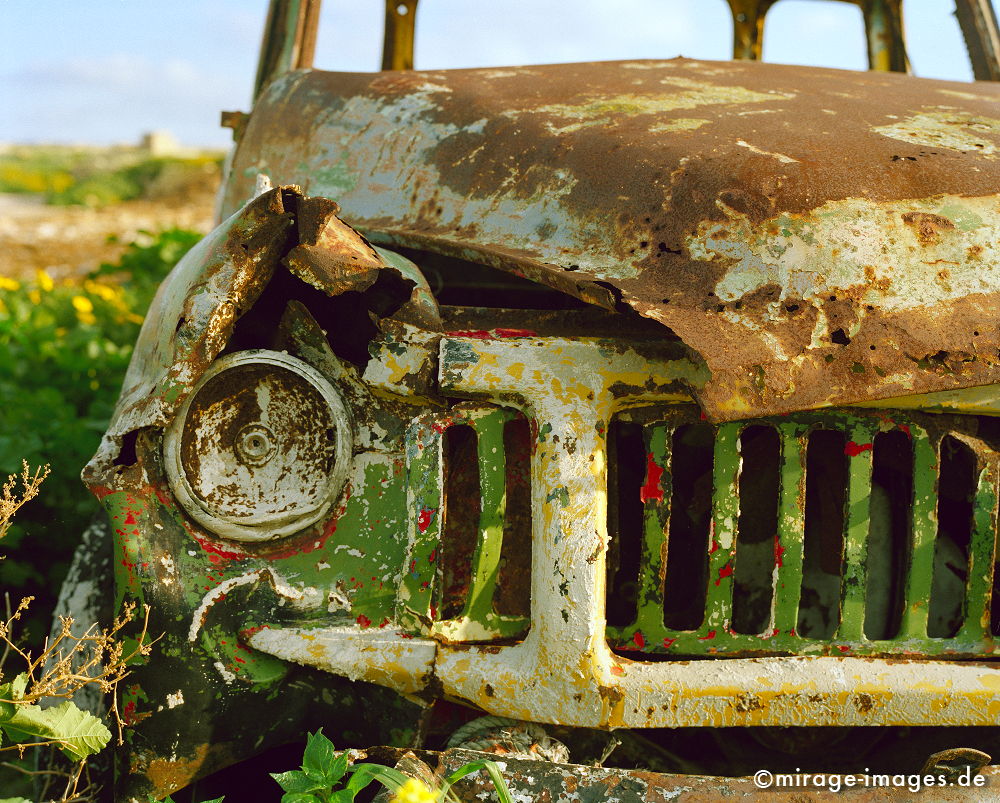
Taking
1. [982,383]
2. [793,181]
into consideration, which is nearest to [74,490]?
[793,181]

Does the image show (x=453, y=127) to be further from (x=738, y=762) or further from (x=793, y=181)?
(x=738, y=762)

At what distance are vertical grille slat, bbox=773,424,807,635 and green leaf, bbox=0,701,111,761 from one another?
105 cm

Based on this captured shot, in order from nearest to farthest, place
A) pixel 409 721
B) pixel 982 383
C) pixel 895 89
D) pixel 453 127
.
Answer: pixel 982 383, pixel 409 721, pixel 453 127, pixel 895 89

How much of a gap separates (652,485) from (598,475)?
0.12 meters

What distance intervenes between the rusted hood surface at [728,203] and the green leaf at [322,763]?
2.34 feet

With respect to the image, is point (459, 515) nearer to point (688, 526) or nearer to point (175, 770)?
point (688, 526)

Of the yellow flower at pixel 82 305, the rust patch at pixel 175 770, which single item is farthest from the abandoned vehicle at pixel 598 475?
the yellow flower at pixel 82 305

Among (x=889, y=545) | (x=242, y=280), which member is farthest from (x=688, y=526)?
(x=242, y=280)

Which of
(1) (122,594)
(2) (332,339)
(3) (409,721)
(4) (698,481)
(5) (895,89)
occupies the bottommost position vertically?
(3) (409,721)

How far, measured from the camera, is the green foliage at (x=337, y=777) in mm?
1325

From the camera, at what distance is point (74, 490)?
2.80 meters

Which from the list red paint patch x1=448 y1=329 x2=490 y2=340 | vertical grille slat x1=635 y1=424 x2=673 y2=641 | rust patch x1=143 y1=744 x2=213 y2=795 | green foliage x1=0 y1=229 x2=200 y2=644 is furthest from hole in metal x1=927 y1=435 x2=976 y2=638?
green foliage x1=0 y1=229 x2=200 y2=644

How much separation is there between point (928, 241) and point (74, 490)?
2.26m

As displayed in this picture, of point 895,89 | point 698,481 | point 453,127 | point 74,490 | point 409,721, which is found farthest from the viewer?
point 74,490
